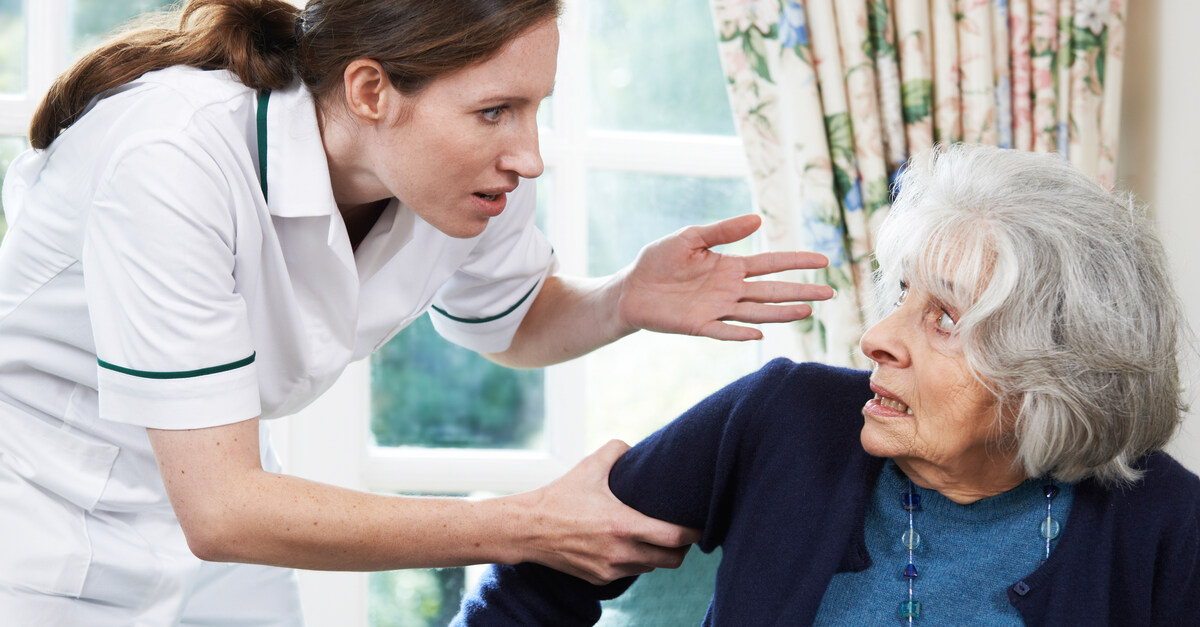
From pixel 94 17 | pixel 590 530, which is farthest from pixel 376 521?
pixel 94 17

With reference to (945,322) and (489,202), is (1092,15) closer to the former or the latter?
(945,322)

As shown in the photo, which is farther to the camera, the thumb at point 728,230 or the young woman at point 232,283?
the thumb at point 728,230

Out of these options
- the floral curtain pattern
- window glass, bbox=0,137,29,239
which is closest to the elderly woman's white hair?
the floral curtain pattern

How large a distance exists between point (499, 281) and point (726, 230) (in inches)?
15.9

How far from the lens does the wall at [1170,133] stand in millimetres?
2170

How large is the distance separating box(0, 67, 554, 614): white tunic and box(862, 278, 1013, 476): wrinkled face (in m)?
0.69

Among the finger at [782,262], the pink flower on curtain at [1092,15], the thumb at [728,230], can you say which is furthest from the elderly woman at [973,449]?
the pink flower on curtain at [1092,15]

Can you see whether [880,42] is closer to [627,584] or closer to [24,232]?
[627,584]

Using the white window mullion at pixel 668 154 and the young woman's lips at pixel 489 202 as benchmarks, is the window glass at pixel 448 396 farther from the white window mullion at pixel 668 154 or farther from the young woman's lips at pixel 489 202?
the young woman's lips at pixel 489 202

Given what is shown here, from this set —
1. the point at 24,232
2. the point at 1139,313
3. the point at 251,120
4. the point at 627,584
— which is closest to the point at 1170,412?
the point at 1139,313

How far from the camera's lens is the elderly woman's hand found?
4.37ft

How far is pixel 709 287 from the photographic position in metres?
1.65

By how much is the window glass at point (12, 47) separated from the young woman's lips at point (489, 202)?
1559mm

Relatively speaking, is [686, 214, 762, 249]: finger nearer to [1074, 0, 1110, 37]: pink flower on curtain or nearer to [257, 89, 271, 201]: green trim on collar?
[257, 89, 271, 201]: green trim on collar
